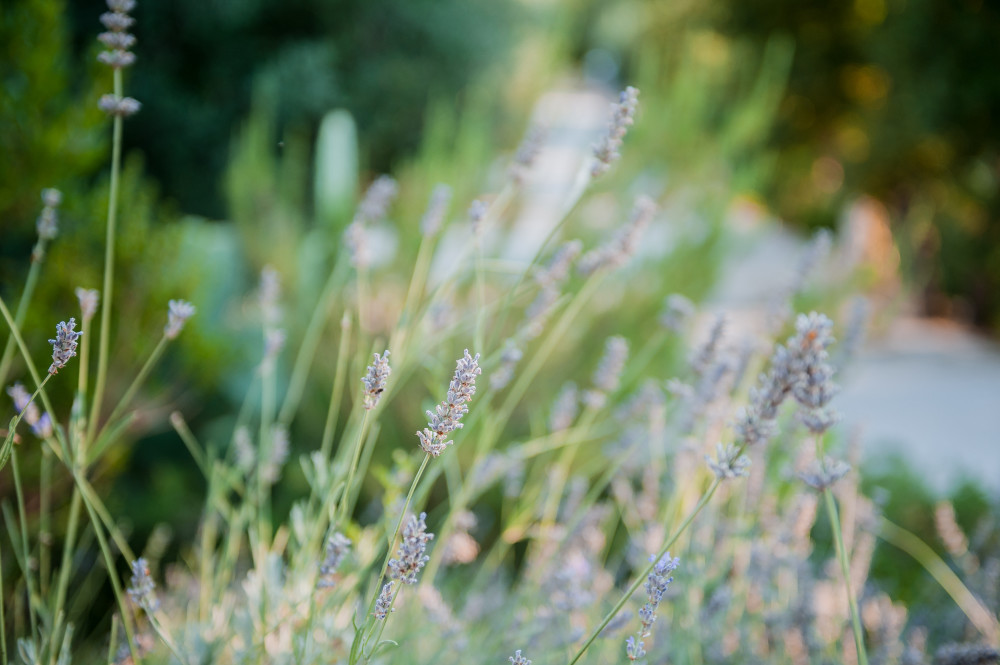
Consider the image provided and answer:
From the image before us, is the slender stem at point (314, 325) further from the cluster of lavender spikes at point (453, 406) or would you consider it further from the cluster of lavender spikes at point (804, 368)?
the cluster of lavender spikes at point (804, 368)

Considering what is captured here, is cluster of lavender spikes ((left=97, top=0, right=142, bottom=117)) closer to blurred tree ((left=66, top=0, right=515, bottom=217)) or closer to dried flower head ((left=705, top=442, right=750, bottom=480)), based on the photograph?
dried flower head ((left=705, top=442, right=750, bottom=480))

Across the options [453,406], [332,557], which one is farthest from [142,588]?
[453,406]

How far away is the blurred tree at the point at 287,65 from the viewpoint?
3.95 m

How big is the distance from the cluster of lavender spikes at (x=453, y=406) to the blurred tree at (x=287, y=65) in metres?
3.78

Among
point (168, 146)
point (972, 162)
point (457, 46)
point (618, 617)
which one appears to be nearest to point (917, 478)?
point (618, 617)

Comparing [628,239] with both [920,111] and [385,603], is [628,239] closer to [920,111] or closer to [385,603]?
[385,603]

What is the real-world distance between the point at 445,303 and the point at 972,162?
728cm

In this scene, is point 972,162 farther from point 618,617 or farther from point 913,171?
point 618,617

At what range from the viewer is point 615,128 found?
91 centimetres

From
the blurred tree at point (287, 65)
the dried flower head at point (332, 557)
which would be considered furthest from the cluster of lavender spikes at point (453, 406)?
the blurred tree at point (287, 65)

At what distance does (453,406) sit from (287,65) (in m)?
4.05

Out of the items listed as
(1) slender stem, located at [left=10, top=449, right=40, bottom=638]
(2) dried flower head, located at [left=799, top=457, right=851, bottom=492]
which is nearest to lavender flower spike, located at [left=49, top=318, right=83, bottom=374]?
(1) slender stem, located at [left=10, top=449, right=40, bottom=638]

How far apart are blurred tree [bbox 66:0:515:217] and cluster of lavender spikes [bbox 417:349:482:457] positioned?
3781mm

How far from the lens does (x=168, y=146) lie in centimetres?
410
